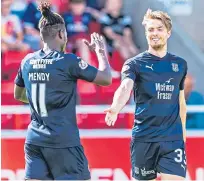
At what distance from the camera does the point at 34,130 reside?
4820mm

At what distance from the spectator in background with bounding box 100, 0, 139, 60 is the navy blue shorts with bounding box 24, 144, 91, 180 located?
8.68ft

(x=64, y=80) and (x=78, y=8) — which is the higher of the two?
(x=78, y=8)

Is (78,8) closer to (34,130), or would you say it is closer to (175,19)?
(175,19)

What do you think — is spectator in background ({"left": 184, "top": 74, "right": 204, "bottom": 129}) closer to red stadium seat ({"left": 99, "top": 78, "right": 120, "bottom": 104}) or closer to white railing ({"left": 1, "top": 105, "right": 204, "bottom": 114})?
white railing ({"left": 1, "top": 105, "right": 204, "bottom": 114})

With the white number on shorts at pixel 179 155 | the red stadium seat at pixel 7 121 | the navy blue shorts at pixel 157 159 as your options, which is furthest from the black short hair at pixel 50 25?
the red stadium seat at pixel 7 121

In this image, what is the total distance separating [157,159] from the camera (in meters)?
5.28

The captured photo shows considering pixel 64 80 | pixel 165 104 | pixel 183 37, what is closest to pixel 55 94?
pixel 64 80

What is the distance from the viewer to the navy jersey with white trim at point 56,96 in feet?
15.5

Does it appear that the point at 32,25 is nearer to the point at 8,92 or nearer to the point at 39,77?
the point at 8,92

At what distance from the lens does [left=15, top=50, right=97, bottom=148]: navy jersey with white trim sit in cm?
473

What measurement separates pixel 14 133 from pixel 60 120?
281cm

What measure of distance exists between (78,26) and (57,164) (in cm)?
288

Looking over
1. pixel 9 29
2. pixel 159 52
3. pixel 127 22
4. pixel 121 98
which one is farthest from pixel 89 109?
pixel 121 98

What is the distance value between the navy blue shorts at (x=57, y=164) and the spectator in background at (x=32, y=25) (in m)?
2.79
